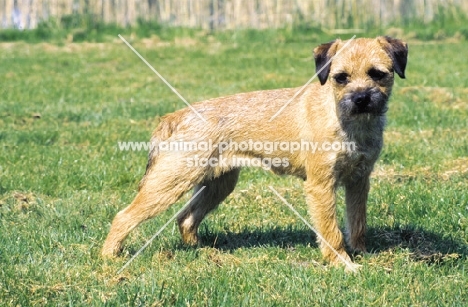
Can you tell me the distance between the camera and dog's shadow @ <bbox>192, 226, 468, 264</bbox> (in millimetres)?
5027

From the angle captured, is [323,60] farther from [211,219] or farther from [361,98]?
[211,219]

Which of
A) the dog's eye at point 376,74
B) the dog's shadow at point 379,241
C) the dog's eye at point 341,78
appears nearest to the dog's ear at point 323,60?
the dog's eye at point 341,78

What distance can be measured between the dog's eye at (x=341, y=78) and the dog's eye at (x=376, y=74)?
167 millimetres

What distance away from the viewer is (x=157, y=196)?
518 centimetres

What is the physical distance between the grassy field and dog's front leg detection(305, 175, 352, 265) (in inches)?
5.5

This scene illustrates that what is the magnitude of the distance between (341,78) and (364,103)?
35 centimetres

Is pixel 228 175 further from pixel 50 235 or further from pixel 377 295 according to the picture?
pixel 377 295

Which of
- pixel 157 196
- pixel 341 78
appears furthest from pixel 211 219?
pixel 341 78

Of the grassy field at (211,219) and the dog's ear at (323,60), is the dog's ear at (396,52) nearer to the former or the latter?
the dog's ear at (323,60)

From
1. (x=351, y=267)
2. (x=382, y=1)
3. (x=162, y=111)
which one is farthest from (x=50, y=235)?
(x=382, y=1)

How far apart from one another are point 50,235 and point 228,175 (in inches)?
58.6

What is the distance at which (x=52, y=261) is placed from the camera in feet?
16.0

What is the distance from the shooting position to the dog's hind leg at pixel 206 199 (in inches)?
222

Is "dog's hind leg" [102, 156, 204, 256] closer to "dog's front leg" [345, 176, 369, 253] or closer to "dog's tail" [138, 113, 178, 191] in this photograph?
"dog's tail" [138, 113, 178, 191]
